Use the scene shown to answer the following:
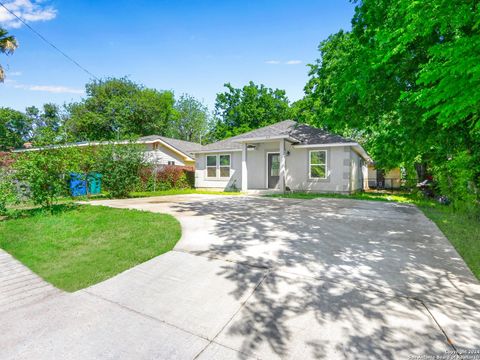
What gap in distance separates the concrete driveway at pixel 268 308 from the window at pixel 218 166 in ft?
43.1

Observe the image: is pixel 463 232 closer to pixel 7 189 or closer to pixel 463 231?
pixel 463 231

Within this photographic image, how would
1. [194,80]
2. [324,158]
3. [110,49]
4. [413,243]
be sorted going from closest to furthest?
[413,243] → [110,49] → [324,158] → [194,80]

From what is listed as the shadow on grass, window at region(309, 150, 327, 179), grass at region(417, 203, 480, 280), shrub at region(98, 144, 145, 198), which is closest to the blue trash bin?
the shadow on grass

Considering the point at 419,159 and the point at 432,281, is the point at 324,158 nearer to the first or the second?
the point at 419,159

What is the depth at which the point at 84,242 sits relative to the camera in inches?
193

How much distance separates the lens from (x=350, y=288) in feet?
9.80

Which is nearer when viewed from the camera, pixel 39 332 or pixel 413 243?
pixel 39 332

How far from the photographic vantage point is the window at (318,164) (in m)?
14.2

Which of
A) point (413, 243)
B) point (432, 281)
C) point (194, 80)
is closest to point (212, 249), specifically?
point (432, 281)

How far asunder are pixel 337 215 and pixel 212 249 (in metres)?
4.74

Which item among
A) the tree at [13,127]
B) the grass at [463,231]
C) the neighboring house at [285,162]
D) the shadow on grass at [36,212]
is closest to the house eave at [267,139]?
the neighboring house at [285,162]

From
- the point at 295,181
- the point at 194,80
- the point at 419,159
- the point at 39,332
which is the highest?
the point at 194,80

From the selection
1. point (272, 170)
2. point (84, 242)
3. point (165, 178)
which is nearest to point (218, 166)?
point (165, 178)

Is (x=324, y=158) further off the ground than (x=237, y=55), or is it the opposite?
(x=237, y=55)
